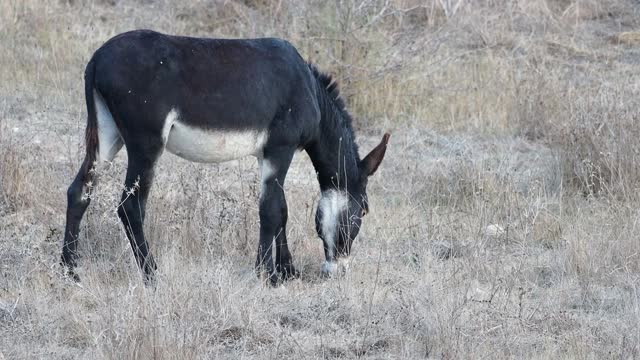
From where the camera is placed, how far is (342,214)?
6.55 m

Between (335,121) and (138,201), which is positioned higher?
(335,121)

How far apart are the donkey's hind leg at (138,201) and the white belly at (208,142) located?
0.16 metres

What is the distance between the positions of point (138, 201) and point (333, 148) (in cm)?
136

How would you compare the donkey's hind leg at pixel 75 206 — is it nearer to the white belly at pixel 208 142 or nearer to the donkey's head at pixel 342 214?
the white belly at pixel 208 142

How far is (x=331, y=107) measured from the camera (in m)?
6.56

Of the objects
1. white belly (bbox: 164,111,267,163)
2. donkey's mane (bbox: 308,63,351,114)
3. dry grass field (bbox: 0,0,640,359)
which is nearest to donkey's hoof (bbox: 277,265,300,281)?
dry grass field (bbox: 0,0,640,359)

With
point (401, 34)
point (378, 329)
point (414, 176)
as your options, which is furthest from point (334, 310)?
point (401, 34)

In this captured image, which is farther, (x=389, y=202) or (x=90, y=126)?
(x=389, y=202)

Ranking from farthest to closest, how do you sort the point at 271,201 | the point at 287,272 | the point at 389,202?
the point at 389,202 → the point at 287,272 → the point at 271,201

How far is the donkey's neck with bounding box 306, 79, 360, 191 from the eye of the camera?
655cm

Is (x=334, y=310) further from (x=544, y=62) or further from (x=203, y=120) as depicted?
(x=544, y=62)

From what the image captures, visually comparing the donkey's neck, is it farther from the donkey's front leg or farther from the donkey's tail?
the donkey's tail

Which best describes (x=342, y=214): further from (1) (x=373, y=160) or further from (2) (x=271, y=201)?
(2) (x=271, y=201)

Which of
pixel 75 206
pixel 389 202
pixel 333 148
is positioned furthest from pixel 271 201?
pixel 389 202
